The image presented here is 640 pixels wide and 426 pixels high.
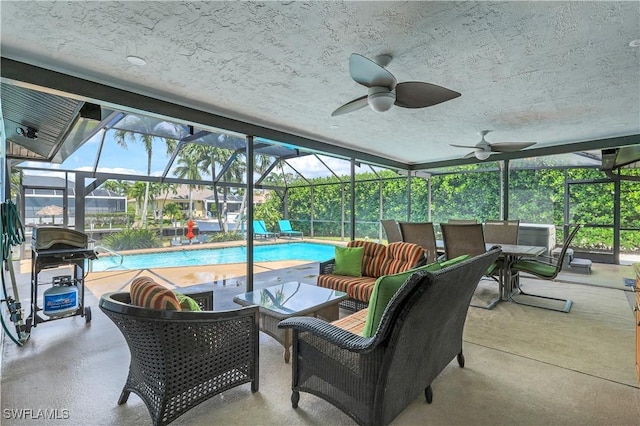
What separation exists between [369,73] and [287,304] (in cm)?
198

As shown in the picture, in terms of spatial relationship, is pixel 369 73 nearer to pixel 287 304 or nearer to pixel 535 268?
pixel 287 304

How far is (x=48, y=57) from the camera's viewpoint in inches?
93.7

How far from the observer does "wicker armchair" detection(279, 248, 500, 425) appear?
1.43 meters

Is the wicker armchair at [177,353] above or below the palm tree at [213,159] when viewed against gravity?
below

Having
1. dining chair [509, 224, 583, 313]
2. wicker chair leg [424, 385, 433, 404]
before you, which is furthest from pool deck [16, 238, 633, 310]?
wicker chair leg [424, 385, 433, 404]

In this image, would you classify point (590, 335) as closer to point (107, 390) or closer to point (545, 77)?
point (545, 77)

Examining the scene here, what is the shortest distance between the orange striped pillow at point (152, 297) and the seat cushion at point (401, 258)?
102 inches

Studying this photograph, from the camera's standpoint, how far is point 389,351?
1.48 m

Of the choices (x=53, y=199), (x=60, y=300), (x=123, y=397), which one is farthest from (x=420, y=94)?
(x=53, y=199)

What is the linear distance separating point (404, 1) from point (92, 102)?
9.57ft

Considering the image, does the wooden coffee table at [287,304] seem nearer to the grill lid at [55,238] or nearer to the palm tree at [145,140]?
the grill lid at [55,238]

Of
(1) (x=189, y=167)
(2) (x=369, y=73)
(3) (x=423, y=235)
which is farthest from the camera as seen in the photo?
(1) (x=189, y=167)

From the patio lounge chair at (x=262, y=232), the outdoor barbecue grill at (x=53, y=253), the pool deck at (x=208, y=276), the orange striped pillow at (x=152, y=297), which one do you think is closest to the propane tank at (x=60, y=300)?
the outdoor barbecue grill at (x=53, y=253)

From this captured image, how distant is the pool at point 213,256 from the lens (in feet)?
20.0
